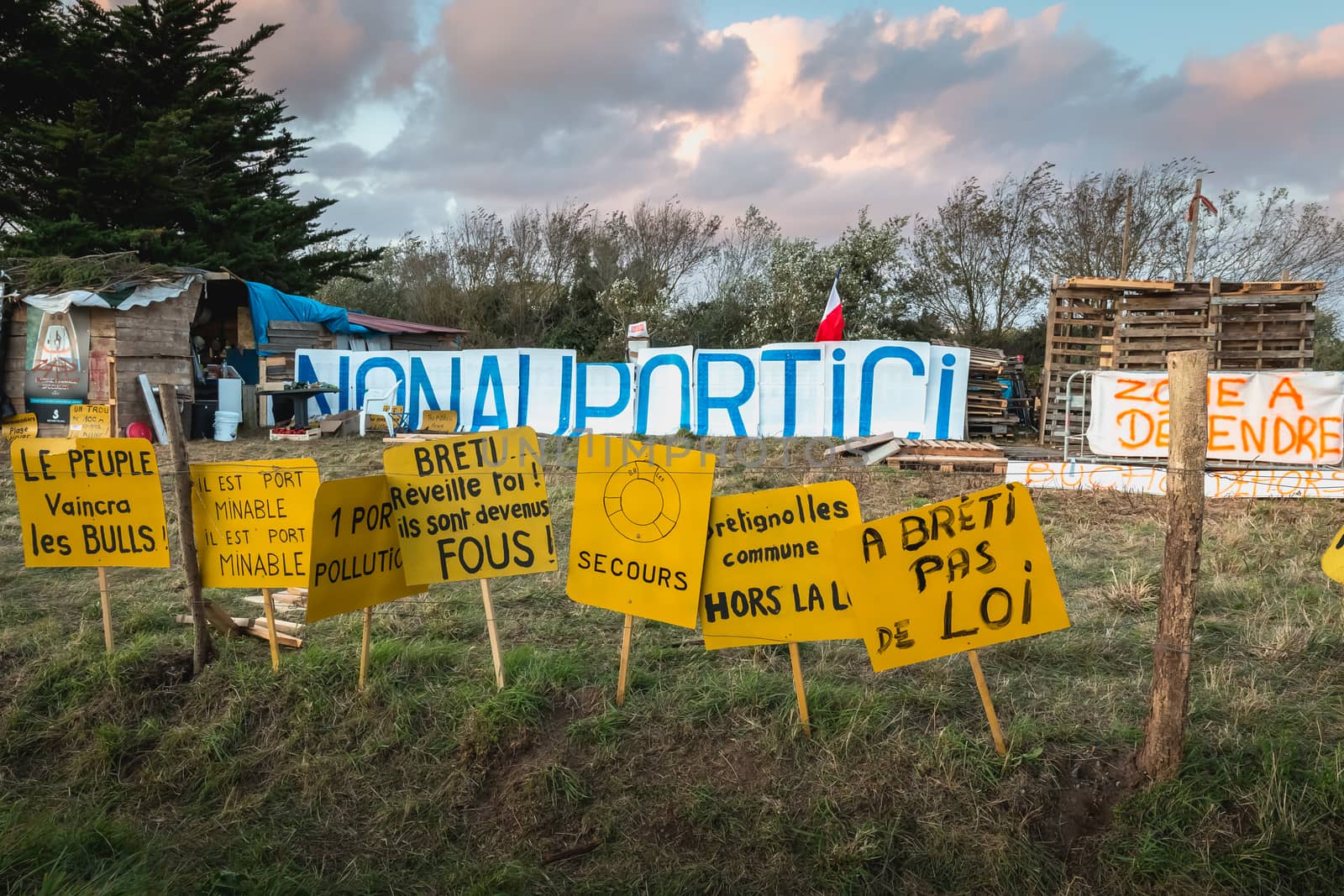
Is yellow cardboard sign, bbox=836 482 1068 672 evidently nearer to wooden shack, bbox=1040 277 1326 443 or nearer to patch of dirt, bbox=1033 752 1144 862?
patch of dirt, bbox=1033 752 1144 862

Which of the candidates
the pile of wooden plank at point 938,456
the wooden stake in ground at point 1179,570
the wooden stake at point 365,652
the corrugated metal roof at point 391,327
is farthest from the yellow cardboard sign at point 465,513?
the corrugated metal roof at point 391,327

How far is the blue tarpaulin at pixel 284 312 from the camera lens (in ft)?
56.6

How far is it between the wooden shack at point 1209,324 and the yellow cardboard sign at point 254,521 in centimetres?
1368

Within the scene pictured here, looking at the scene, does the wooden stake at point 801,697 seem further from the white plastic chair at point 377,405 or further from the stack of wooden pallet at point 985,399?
the stack of wooden pallet at point 985,399

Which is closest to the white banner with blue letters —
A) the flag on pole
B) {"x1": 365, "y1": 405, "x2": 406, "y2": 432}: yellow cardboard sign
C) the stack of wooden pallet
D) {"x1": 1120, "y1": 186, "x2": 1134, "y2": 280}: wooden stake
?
{"x1": 365, "y1": 405, "x2": 406, "y2": 432}: yellow cardboard sign

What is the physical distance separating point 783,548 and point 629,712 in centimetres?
107

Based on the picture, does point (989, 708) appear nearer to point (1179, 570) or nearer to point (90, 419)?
point (1179, 570)

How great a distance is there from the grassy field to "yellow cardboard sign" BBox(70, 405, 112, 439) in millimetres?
10380

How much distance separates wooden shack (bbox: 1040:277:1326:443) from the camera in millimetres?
14734

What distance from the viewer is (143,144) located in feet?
65.3

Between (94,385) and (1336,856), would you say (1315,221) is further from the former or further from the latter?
(94,385)

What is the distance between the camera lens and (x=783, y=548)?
149 inches

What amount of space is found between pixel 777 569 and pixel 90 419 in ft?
48.2

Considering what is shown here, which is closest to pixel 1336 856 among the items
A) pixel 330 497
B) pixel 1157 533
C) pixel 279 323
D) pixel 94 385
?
pixel 330 497
